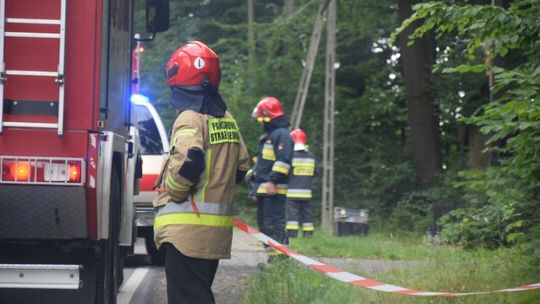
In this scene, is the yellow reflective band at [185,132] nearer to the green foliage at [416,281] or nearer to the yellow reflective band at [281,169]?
the green foliage at [416,281]

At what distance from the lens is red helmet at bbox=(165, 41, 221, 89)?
20.0ft

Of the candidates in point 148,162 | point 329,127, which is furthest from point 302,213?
point 329,127

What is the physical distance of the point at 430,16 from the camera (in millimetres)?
8727

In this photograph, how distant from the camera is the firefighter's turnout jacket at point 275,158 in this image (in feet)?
37.1

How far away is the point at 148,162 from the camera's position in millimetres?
12625

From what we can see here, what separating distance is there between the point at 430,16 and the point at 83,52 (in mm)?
3153

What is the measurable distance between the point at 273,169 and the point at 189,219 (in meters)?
5.42

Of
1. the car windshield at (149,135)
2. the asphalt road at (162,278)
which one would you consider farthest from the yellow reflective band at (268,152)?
the car windshield at (149,135)

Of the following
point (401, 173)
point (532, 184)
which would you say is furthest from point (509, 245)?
point (401, 173)

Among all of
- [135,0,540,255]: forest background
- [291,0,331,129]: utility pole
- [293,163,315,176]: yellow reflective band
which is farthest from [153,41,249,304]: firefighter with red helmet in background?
[291,0,331,129]: utility pole

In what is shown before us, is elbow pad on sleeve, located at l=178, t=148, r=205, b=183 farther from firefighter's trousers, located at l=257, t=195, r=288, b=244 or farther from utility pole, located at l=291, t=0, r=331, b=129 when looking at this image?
utility pole, located at l=291, t=0, r=331, b=129

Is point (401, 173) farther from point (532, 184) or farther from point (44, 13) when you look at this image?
point (44, 13)

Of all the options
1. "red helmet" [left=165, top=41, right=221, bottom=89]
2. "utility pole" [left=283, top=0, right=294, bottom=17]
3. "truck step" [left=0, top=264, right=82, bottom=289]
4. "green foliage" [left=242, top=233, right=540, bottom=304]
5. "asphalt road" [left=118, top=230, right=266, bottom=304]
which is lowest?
"asphalt road" [left=118, top=230, right=266, bottom=304]

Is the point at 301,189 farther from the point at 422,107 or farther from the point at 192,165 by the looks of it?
the point at 192,165
